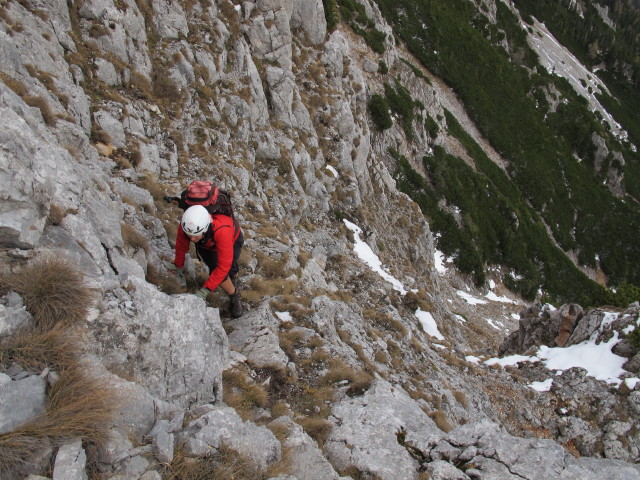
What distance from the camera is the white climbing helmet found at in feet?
19.8

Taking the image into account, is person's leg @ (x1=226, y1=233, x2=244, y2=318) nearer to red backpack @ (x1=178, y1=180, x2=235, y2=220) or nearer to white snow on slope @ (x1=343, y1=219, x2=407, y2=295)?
red backpack @ (x1=178, y1=180, x2=235, y2=220)

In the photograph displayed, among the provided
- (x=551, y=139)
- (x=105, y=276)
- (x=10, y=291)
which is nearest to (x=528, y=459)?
(x=105, y=276)

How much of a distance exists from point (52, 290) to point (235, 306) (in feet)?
13.5

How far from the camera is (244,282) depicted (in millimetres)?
9414

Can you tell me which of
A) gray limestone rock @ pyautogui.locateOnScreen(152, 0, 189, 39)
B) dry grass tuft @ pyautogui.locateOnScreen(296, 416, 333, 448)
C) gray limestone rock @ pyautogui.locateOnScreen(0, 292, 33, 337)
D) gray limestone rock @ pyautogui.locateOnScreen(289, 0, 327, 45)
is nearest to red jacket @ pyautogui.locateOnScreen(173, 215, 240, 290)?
dry grass tuft @ pyautogui.locateOnScreen(296, 416, 333, 448)

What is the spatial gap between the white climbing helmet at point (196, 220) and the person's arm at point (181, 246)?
1.14 metres

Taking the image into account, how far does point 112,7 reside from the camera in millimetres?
15023

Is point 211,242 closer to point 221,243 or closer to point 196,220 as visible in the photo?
point 221,243

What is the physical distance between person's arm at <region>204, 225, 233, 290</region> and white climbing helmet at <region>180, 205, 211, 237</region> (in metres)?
0.34

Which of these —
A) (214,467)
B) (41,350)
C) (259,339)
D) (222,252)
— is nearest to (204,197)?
(222,252)

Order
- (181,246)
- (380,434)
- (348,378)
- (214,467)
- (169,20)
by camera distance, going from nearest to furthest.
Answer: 1. (214,467)
2. (380,434)
3. (181,246)
4. (348,378)
5. (169,20)

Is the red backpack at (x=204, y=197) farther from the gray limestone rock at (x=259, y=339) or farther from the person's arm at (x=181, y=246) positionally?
the gray limestone rock at (x=259, y=339)

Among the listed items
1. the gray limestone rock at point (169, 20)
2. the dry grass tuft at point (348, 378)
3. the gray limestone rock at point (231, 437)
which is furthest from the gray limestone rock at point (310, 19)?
the gray limestone rock at point (231, 437)

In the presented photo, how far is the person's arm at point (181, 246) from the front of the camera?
7.19 metres
